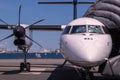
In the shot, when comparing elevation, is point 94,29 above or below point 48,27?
above

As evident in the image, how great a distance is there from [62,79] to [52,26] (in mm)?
9095

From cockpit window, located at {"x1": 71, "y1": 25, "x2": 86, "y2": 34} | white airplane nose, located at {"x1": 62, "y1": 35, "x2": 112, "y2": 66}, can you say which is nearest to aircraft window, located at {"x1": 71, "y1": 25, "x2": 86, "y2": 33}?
cockpit window, located at {"x1": 71, "y1": 25, "x2": 86, "y2": 34}

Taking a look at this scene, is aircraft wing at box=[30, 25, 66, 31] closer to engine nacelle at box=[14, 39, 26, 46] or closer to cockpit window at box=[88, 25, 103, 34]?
engine nacelle at box=[14, 39, 26, 46]

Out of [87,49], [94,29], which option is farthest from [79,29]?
[87,49]

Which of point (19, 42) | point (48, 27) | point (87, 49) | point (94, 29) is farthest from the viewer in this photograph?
point (48, 27)

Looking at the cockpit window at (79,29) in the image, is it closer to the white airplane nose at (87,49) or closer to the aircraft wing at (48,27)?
the white airplane nose at (87,49)

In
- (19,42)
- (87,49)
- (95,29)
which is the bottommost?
(19,42)

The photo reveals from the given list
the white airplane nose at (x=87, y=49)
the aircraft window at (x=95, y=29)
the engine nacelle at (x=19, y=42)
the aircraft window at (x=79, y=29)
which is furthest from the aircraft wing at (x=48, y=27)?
the white airplane nose at (x=87, y=49)

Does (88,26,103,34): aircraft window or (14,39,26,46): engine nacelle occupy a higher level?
(88,26,103,34): aircraft window

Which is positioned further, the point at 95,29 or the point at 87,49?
the point at 95,29

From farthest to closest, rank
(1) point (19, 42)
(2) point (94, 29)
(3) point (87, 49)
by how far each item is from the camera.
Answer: (1) point (19, 42)
(2) point (94, 29)
(3) point (87, 49)

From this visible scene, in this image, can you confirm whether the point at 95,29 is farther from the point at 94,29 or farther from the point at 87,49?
the point at 87,49

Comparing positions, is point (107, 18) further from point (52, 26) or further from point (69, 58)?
point (52, 26)

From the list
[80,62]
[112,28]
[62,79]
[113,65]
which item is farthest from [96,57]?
[62,79]
